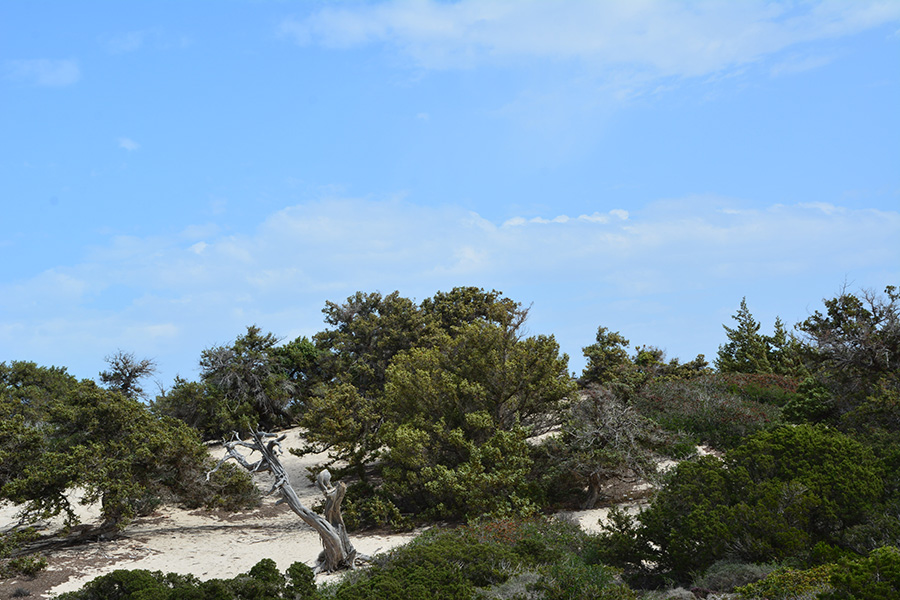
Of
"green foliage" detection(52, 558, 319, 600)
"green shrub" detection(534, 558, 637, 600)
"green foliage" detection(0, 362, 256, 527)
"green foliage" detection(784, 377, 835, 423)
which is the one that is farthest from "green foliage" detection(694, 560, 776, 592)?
"green foliage" detection(0, 362, 256, 527)

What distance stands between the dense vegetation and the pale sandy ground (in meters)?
0.89

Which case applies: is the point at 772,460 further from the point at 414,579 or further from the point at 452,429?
the point at 452,429

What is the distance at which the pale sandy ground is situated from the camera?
14172mm

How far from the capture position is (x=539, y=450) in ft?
59.2

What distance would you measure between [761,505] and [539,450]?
8.30 metres

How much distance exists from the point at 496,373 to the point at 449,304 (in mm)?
14140

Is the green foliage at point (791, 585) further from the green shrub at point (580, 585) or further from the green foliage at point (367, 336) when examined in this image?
the green foliage at point (367, 336)

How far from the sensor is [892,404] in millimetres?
15453

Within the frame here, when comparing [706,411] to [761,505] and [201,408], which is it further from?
[201,408]

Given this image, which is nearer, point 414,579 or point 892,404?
point 414,579

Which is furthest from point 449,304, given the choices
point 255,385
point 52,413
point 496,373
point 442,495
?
point 52,413

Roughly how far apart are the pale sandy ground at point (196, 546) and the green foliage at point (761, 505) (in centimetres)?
380

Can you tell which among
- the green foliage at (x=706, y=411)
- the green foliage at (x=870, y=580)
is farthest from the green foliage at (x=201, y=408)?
the green foliage at (x=870, y=580)

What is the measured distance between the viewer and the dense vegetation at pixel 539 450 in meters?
9.77
